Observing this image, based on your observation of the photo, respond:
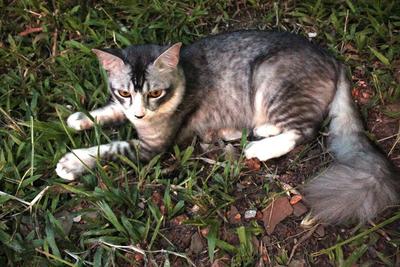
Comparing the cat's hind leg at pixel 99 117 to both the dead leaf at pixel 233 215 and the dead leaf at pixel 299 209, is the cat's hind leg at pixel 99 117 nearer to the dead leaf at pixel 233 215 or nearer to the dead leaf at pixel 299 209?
the dead leaf at pixel 233 215

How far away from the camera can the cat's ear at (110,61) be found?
121 inches

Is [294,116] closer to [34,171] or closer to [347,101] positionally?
[347,101]

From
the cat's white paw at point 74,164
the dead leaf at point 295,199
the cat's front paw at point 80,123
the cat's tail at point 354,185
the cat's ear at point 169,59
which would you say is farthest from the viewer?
the cat's front paw at point 80,123

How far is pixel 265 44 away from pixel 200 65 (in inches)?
20.4

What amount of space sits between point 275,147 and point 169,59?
998mm

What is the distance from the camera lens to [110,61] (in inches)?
124

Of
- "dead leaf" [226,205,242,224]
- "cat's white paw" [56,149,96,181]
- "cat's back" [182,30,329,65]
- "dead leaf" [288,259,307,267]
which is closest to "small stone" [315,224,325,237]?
"dead leaf" [288,259,307,267]

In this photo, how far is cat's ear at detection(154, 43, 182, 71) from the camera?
308 cm

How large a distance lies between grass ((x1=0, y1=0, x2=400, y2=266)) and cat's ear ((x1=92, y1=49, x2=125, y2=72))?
1.81 feet

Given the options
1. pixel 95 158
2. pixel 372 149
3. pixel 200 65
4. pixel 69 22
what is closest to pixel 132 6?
pixel 69 22

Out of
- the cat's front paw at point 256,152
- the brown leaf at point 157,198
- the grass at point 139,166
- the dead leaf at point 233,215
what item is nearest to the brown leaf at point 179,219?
the grass at point 139,166

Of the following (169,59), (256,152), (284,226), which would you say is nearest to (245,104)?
(256,152)

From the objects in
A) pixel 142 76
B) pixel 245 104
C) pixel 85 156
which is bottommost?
pixel 85 156

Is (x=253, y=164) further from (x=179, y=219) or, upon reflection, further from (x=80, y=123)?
(x=80, y=123)
